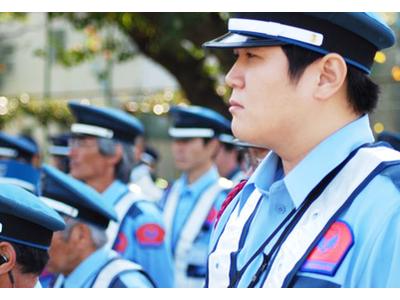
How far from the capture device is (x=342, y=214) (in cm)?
203

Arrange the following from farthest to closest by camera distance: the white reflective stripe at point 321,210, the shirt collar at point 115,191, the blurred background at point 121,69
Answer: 1. the blurred background at point 121,69
2. the shirt collar at point 115,191
3. the white reflective stripe at point 321,210

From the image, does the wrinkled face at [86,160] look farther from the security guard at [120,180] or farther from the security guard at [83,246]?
the security guard at [83,246]

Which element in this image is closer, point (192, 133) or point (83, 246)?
point (83, 246)

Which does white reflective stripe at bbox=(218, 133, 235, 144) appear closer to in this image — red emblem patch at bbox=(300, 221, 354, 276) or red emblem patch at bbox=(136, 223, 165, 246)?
red emblem patch at bbox=(136, 223, 165, 246)

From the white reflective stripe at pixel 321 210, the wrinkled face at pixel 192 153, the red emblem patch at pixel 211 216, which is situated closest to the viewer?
the white reflective stripe at pixel 321 210

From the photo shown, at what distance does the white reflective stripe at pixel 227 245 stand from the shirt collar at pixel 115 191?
286cm

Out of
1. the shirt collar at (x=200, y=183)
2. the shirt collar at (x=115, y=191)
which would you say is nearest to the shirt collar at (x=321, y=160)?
the shirt collar at (x=115, y=191)

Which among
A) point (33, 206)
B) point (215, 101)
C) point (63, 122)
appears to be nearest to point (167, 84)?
point (63, 122)

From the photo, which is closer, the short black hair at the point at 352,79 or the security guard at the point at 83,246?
the short black hair at the point at 352,79

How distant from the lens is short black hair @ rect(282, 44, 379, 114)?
2.16 meters

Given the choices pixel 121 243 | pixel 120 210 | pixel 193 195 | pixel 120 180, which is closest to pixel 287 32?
pixel 121 243

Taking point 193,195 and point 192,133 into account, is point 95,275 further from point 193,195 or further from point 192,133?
point 192,133

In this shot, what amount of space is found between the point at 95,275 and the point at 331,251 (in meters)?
1.89

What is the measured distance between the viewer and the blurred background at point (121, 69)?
35.3 feet
